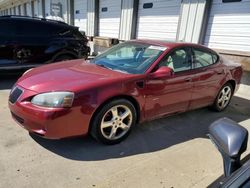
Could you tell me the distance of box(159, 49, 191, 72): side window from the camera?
12.9 ft

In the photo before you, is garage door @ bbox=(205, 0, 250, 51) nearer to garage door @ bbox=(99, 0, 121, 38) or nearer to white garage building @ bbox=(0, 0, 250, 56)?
white garage building @ bbox=(0, 0, 250, 56)

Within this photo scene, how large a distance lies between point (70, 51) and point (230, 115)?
460 cm

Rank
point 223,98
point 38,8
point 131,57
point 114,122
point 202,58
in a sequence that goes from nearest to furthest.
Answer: point 114,122 < point 131,57 < point 202,58 < point 223,98 < point 38,8

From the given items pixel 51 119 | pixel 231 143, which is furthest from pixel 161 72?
pixel 231 143

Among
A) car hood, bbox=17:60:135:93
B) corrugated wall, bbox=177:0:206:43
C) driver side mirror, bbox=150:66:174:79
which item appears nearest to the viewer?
car hood, bbox=17:60:135:93

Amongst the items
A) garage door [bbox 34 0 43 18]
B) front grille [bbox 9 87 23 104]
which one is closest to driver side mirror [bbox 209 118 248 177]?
front grille [bbox 9 87 23 104]

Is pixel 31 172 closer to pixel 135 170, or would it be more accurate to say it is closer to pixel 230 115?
pixel 135 170

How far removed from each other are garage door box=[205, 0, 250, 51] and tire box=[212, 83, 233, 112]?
84.6 inches

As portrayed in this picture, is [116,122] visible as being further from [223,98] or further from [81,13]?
[81,13]

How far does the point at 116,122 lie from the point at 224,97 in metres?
2.85

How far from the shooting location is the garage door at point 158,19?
8.49 metres

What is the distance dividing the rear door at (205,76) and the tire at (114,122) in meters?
1.39

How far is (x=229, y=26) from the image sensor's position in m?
7.00

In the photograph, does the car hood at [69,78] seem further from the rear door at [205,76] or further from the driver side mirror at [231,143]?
the driver side mirror at [231,143]
